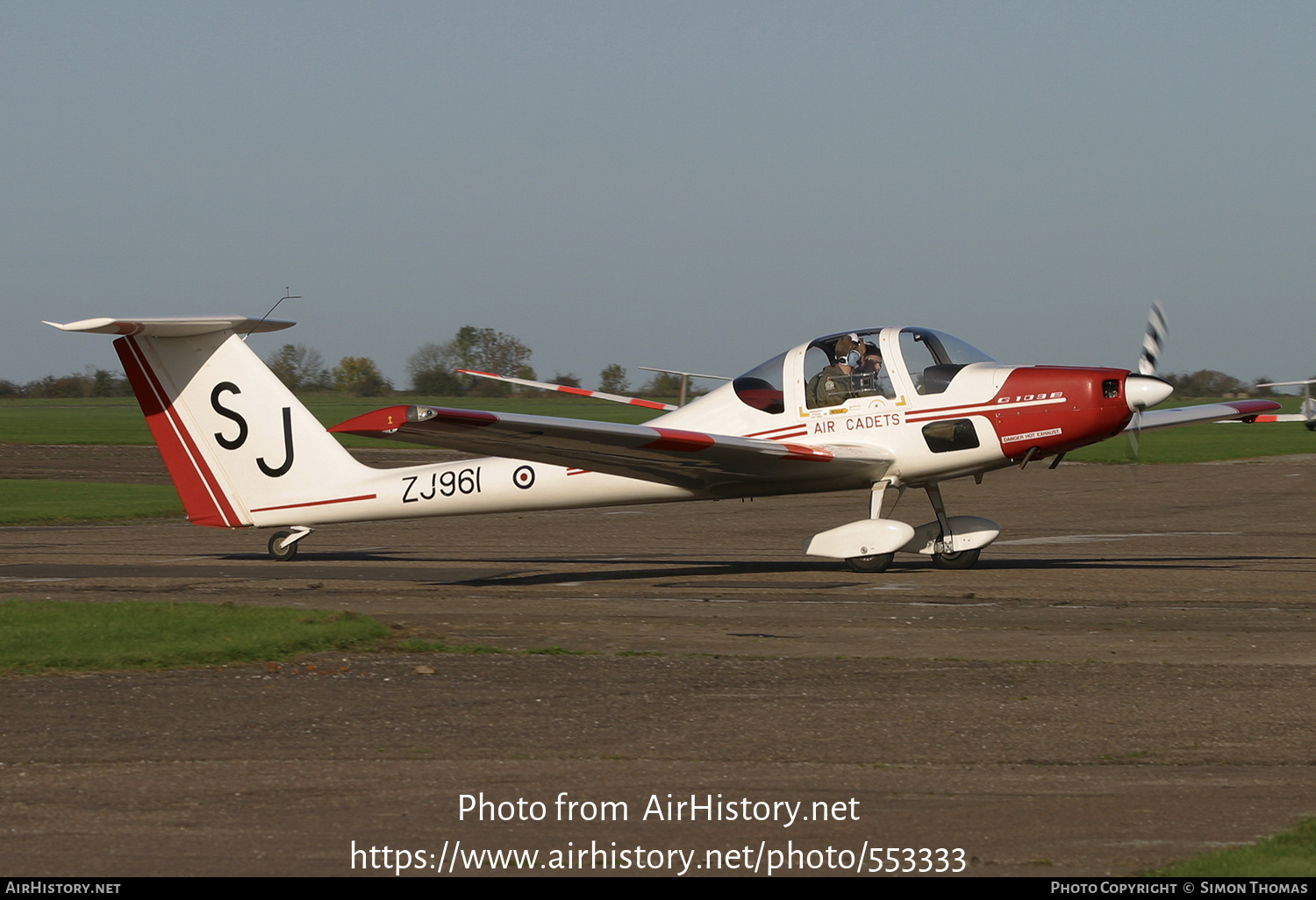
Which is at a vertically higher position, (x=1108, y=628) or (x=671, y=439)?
(x=671, y=439)

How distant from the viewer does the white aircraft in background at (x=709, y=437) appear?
1334cm

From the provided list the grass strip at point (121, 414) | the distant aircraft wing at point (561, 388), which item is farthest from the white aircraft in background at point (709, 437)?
the grass strip at point (121, 414)

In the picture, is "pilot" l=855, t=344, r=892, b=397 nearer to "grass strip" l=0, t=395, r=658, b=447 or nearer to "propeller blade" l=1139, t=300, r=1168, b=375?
"propeller blade" l=1139, t=300, r=1168, b=375

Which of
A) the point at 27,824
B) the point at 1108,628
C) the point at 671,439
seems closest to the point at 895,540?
the point at 671,439

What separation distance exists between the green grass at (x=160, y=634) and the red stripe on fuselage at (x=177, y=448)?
4.64 m

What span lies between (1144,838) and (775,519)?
18711 millimetres

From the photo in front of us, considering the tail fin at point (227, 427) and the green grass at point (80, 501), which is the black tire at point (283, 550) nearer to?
the tail fin at point (227, 427)

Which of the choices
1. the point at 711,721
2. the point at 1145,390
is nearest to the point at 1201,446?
the point at 1145,390

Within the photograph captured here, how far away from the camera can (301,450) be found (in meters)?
15.3

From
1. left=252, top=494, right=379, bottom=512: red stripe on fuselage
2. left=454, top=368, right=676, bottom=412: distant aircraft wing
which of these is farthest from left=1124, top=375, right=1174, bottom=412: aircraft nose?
left=252, top=494, right=379, bottom=512: red stripe on fuselage

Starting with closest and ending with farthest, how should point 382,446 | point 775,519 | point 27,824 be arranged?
point 27,824 → point 775,519 → point 382,446

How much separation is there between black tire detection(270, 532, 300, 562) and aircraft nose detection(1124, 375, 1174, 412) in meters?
9.88

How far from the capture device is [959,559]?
14.7 m
